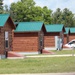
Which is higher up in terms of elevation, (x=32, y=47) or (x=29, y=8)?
(x=29, y=8)

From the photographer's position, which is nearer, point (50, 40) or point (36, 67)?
point (36, 67)

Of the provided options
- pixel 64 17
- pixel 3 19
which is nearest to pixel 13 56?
pixel 3 19

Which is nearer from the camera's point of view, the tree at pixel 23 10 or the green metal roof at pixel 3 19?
the green metal roof at pixel 3 19

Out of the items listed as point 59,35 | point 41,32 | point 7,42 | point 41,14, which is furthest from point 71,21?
point 7,42

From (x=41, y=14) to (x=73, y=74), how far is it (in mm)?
76874

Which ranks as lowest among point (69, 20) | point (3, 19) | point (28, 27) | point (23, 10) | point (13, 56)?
point (13, 56)

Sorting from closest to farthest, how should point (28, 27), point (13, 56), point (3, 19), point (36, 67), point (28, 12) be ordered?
Answer: point (36, 67) < point (3, 19) < point (13, 56) < point (28, 27) < point (28, 12)

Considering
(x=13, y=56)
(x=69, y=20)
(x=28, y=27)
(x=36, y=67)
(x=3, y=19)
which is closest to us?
(x=36, y=67)

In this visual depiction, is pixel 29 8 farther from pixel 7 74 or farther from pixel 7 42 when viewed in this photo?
pixel 7 74

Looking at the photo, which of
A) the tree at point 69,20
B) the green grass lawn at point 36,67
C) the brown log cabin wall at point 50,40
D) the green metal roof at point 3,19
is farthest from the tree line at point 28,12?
the green grass lawn at point 36,67

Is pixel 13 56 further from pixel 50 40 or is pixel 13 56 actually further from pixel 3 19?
pixel 50 40

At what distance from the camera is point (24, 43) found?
150 feet

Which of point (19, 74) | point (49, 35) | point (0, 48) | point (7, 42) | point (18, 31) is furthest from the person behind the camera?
point (49, 35)

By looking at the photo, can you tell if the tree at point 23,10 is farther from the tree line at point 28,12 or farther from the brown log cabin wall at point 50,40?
the brown log cabin wall at point 50,40
